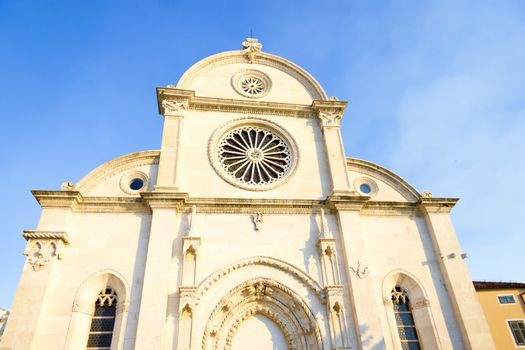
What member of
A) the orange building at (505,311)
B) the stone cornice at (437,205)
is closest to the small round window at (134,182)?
the stone cornice at (437,205)

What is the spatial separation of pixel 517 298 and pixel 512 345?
2418 millimetres

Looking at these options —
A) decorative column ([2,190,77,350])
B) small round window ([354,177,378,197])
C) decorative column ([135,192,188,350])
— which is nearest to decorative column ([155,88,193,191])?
decorative column ([135,192,188,350])

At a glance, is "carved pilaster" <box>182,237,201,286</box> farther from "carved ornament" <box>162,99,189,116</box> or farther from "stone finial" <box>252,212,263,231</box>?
"carved ornament" <box>162,99,189,116</box>

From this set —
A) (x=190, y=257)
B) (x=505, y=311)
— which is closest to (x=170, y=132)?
(x=190, y=257)

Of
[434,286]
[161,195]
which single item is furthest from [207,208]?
[434,286]

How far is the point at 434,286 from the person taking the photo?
46.1 ft

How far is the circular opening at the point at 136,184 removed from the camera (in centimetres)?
1498

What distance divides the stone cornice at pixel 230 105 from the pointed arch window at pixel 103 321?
7807mm

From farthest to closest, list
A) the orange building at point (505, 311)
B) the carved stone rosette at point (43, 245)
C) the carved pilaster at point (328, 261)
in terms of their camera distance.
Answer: the orange building at point (505, 311) < the carved pilaster at point (328, 261) < the carved stone rosette at point (43, 245)

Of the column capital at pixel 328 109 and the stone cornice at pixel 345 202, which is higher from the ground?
the column capital at pixel 328 109

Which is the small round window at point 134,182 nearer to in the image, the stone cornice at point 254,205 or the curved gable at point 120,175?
the curved gable at point 120,175

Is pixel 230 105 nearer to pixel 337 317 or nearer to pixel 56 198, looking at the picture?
pixel 56 198

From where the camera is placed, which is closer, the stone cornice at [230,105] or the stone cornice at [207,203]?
the stone cornice at [207,203]

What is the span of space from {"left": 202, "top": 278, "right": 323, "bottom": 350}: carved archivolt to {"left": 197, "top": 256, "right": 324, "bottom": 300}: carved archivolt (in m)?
0.58
